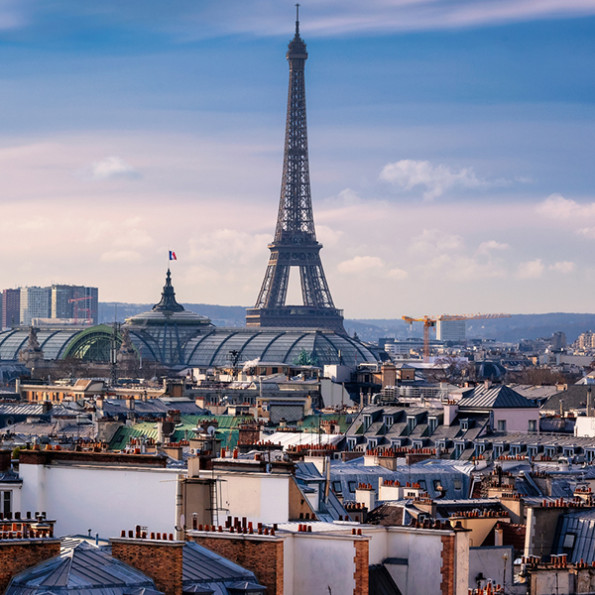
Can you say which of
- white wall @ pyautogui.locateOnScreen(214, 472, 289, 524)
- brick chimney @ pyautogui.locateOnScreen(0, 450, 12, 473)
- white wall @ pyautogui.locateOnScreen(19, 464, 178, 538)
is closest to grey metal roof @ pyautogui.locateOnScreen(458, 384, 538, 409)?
brick chimney @ pyautogui.locateOnScreen(0, 450, 12, 473)

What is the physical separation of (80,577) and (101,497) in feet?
15.3

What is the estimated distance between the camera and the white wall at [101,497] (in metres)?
22.6

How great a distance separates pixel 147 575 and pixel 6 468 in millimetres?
7386

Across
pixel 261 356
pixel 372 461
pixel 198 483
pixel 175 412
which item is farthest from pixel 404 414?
pixel 261 356

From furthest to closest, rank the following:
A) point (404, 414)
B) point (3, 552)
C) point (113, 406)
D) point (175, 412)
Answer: point (113, 406)
point (175, 412)
point (404, 414)
point (3, 552)

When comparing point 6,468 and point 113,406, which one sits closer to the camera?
point 6,468

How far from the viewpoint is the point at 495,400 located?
66.4m

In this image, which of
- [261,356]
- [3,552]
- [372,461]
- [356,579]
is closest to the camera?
[3,552]

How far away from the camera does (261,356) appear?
199 meters

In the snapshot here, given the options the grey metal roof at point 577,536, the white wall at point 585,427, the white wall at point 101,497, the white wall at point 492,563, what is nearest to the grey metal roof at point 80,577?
the white wall at point 101,497

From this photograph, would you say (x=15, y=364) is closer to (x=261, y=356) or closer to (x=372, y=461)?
(x=261, y=356)

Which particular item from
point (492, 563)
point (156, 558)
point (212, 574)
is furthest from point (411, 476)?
point (156, 558)

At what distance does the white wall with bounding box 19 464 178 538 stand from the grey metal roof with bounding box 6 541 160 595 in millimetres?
3279

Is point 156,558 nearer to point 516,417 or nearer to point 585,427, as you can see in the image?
point 585,427
